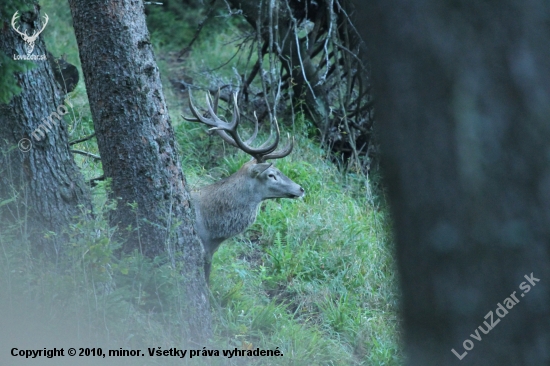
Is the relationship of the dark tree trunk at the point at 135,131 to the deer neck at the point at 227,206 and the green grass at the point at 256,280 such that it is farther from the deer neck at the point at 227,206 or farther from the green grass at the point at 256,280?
the deer neck at the point at 227,206

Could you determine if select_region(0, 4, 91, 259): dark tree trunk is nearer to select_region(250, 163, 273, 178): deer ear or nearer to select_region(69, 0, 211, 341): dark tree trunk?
select_region(69, 0, 211, 341): dark tree trunk

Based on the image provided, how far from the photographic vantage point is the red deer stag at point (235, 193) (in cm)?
641

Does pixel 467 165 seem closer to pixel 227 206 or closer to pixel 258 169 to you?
pixel 227 206

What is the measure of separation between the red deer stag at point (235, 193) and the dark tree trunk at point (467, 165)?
14.7 feet

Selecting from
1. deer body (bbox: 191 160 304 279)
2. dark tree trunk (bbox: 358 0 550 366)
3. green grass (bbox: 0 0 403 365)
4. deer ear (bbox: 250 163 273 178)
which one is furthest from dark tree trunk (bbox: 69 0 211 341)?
dark tree trunk (bbox: 358 0 550 366)

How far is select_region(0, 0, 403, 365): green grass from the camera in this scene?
430 centimetres

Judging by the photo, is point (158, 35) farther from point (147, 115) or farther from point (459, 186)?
point (459, 186)

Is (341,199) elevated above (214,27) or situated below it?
below

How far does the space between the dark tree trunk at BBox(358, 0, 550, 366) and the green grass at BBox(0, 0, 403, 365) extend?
718 mm

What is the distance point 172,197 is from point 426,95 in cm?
346

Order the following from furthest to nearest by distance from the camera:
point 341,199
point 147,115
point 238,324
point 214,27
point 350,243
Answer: point 214,27
point 341,199
point 350,243
point 238,324
point 147,115

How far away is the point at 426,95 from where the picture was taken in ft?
6.03

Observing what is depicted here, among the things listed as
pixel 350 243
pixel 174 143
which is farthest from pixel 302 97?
pixel 174 143

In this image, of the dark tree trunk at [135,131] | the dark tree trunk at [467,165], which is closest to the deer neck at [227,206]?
the dark tree trunk at [135,131]
